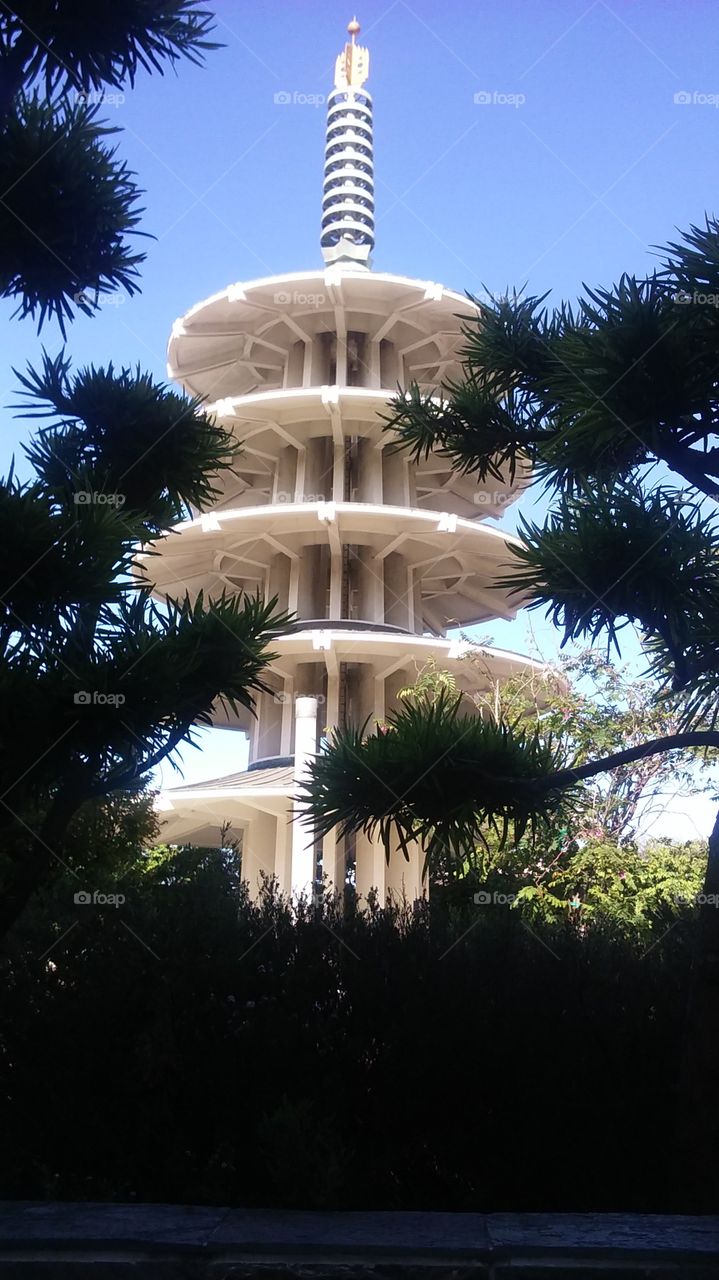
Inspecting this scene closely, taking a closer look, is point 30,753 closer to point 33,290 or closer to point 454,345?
point 33,290

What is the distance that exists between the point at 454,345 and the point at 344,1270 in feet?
88.8

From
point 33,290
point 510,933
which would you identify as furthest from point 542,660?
point 33,290

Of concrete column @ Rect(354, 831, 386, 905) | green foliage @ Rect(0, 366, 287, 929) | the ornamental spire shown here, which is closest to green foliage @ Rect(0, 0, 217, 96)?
green foliage @ Rect(0, 366, 287, 929)

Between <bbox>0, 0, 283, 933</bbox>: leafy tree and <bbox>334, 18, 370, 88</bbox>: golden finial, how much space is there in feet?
150

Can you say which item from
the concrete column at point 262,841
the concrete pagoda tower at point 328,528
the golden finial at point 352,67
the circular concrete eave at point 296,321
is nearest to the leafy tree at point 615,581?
the concrete pagoda tower at point 328,528

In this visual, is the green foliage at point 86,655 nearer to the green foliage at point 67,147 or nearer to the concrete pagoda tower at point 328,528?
the green foliage at point 67,147

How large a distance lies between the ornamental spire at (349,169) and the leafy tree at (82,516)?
31448 mm

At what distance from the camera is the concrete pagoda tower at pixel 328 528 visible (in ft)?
78.1

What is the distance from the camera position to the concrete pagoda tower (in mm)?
23797

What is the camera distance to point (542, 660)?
20094 millimetres

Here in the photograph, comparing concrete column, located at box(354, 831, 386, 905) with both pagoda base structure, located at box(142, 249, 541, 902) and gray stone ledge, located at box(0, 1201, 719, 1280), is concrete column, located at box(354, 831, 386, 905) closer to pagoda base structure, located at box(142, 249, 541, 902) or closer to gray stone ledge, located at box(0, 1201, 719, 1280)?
pagoda base structure, located at box(142, 249, 541, 902)

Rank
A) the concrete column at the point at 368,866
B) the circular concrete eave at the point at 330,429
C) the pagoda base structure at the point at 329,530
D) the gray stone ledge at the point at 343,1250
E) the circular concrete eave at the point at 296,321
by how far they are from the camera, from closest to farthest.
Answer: the gray stone ledge at the point at 343,1250 → the concrete column at the point at 368,866 → the pagoda base structure at the point at 329,530 → the circular concrete eave at the point at 330,429 → the circular concrete eave at the point at 296,321

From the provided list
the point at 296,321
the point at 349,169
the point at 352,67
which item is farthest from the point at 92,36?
the point at 352,67

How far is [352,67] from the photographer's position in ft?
154
